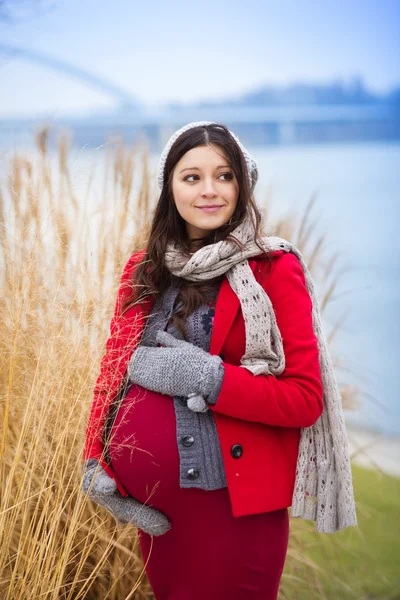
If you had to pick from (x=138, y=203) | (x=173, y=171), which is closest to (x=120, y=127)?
(x=138, y=203)

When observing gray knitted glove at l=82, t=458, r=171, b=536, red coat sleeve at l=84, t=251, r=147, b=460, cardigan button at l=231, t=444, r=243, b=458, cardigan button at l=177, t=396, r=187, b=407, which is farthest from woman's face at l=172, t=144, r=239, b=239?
gray knitted glove at l=82, t=458, r=171, b=536

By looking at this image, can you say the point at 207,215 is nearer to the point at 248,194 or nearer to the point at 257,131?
the point at 248,194

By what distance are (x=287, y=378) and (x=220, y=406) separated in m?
0.19

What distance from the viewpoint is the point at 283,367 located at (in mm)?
1592

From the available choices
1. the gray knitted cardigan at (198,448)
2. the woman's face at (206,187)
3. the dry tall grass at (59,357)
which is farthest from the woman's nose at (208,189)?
the gray knitted cardigan at (198,448)

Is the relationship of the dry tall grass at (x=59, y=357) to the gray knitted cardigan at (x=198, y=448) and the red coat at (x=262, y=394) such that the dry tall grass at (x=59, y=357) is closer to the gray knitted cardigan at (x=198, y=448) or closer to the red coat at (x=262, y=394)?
the red coat at (x=262, y=394)

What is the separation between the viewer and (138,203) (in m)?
2.53

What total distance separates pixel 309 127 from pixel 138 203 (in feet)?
11.6

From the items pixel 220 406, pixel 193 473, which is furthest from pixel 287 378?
pixel 193 473

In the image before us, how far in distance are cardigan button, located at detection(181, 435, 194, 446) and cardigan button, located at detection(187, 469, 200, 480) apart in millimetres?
63

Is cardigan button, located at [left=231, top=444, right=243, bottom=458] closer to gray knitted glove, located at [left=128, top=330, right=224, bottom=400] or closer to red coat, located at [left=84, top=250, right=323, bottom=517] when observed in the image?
red coat, located at [left=84, top=250, right=323, bottom=517]

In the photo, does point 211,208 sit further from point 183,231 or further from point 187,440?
point 187,440

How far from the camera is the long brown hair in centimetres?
169

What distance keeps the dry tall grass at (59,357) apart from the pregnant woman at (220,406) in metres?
0.11
